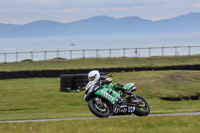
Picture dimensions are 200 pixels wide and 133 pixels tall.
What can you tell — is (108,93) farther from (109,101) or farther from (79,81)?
(79,81)

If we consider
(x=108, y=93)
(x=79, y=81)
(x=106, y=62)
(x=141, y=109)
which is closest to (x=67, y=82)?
(x=79, y=81)

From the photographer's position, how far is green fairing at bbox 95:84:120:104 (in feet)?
42.1

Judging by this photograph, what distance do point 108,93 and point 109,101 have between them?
0.87 ft

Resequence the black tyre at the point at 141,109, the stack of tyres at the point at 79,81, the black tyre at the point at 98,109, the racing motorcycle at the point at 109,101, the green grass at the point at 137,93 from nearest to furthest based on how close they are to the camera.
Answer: the black tyre at the point at 98,109 < the racing motorcycle at the point at 109,101 < the black tyre at the point at 141,109 < the green grass at the point at 137,93 < the stack of tyres at the point at 79,81

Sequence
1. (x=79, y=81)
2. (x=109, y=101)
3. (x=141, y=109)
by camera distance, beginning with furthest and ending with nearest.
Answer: (x=79, y=81)
(x=141, y=109)
(x=109, y=101)

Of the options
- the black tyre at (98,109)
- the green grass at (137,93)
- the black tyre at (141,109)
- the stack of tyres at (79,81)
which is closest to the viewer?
the black tyre at (98,109)

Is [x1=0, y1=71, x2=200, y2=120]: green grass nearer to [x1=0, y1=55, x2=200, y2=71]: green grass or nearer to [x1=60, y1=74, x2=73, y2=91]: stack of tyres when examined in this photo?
[x1=60, y1=74, x2=73, y2=91]: stack of tyres

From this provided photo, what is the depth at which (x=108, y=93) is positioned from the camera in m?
13.1

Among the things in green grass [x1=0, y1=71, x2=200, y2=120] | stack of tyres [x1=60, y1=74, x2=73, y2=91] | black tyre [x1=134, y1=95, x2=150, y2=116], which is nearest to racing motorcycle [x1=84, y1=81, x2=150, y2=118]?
black tyre [x1=134, y1=95, x2=150, y2=116]

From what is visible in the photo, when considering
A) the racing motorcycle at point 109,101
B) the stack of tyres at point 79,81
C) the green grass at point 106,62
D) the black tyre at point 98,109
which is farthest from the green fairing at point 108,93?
the green grass at point 106,62

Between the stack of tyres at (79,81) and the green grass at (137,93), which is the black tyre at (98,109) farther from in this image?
the stack of tyres at (79,81)

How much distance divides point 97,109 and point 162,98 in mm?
12198

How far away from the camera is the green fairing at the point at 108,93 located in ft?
42.1

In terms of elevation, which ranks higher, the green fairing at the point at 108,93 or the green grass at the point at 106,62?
the green fairing at the point at 108,93
